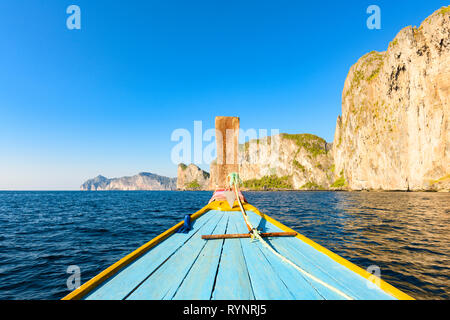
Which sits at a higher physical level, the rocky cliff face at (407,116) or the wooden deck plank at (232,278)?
the rocky cliff face at (407,116)

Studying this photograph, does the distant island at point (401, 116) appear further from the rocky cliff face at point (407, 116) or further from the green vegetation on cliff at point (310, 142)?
the green vegetation on cliff at point (310, 142)

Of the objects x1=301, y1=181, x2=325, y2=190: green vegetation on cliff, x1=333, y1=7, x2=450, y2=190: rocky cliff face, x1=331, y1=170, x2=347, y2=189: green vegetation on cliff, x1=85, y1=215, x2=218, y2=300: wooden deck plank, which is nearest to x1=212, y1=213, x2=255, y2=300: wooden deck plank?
x1=85, y1=215, x2=218, y2=300: wooden deck plank

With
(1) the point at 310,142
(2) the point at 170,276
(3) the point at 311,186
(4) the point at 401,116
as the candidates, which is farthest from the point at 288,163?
(2) the point at 170,276

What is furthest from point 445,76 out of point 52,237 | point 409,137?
point 52,237

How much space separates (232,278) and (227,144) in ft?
15.8

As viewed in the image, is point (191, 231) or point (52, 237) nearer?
point (191, 231)

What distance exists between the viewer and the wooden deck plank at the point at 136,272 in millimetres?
2129

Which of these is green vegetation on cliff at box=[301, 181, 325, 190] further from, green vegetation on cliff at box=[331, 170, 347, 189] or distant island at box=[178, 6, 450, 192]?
distant island at box=[178, 6, 450, 192]

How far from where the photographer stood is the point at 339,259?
2.97 metres

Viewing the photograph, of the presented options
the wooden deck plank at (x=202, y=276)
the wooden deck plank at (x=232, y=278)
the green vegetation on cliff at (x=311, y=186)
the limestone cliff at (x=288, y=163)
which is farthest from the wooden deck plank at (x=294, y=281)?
the green vegetation on cliff at (x=311, y=186)

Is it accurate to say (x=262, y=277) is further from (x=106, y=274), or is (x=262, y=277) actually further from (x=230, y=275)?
(x=106, y=274)

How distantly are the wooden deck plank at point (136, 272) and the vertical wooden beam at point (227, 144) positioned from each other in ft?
10.1

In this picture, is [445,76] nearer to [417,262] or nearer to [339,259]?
[417,262]
